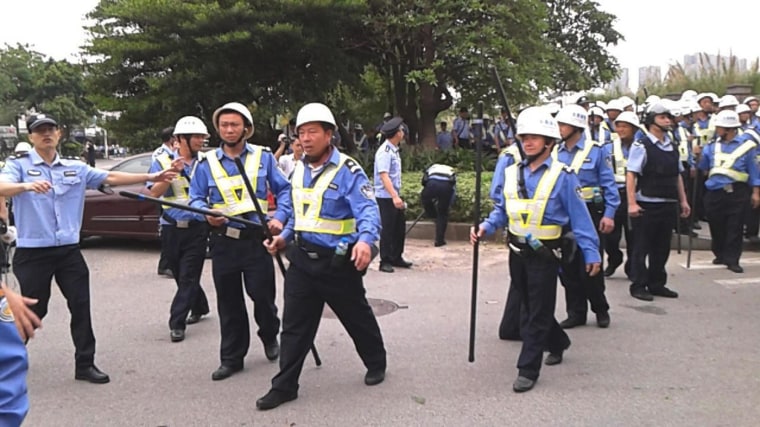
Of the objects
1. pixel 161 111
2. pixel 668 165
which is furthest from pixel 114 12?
pixel 668 165

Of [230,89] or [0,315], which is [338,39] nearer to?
[230,89]

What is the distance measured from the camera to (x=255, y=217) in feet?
16.0

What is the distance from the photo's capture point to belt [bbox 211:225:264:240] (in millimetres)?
4711

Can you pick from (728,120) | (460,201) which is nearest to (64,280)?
(460,201)

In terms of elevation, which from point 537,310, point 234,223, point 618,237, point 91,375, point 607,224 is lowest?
point 91,375

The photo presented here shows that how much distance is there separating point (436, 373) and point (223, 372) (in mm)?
1490

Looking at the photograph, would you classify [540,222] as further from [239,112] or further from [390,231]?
[390,231]

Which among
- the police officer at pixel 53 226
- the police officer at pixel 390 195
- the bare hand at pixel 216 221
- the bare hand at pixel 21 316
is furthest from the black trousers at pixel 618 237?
the bare hand at pixel 21 316

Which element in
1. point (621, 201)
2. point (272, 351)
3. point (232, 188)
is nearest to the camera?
point (232, 188)

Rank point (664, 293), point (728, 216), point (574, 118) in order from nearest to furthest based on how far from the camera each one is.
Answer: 1. point (574, 118)
2. point (664, 293)
3. point (728, 216)

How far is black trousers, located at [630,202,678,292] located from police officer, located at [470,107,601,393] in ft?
8.25

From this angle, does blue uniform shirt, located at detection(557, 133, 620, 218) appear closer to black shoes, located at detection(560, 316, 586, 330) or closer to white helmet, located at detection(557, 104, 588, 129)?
white helmet, located at detection(557, 104, 588, 129)

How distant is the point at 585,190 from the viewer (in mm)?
6191

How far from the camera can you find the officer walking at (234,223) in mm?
4738
